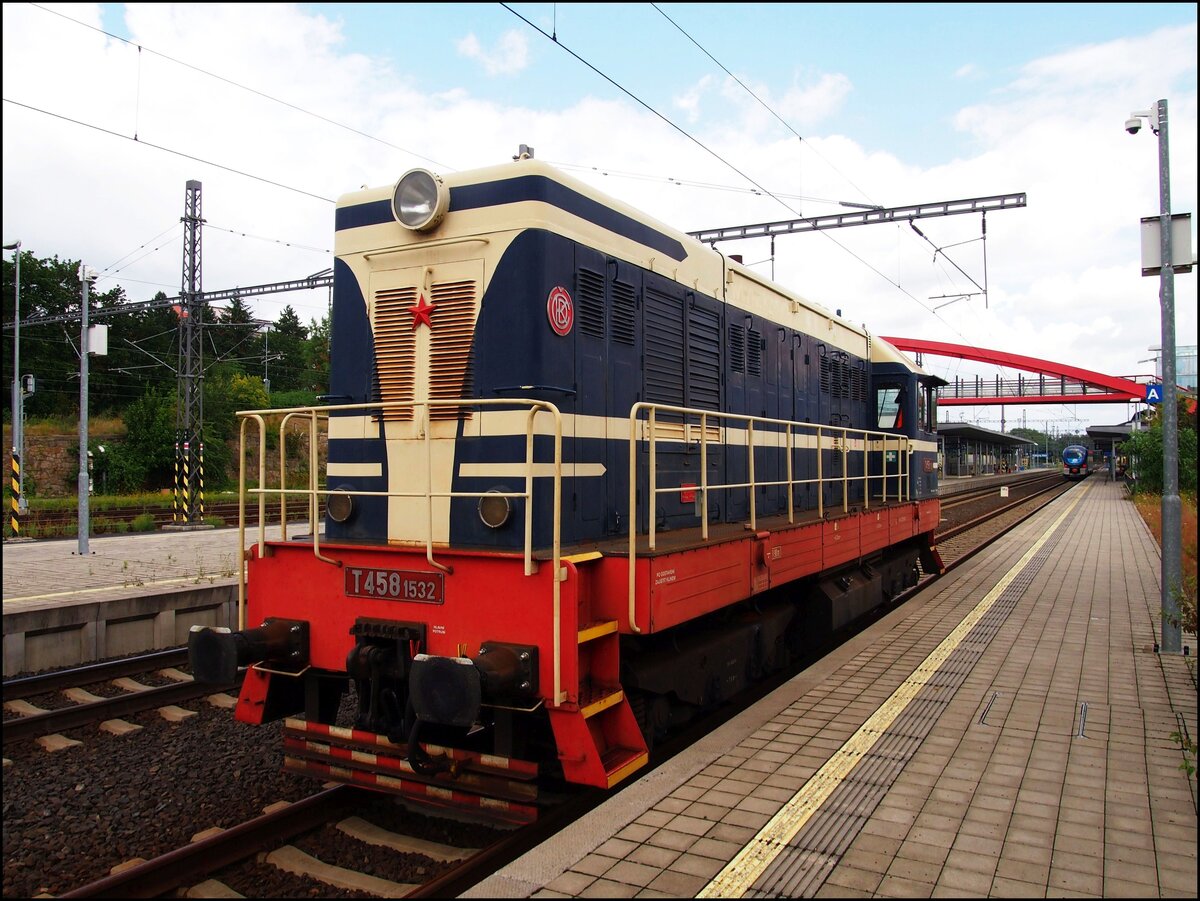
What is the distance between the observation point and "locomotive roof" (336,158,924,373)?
4863mm

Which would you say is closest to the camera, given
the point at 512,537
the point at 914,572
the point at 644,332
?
the point at 512,537

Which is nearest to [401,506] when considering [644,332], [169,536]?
[644,332]

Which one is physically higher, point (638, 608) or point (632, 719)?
point (638, 608)

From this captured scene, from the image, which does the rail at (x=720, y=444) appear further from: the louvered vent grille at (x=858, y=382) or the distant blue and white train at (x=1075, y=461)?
the distant blue and white train at (x=1075, y=461)

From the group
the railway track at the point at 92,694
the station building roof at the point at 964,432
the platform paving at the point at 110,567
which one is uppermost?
the station building roof at the point at 964,432

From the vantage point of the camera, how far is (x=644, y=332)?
5.86 meters

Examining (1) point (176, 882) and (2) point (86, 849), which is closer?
(1) point (176, 882)

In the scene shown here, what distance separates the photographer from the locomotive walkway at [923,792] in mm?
3451

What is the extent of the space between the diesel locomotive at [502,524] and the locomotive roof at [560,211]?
0.06 ft

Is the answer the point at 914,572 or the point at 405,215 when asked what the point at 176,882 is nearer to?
the point at 405,215

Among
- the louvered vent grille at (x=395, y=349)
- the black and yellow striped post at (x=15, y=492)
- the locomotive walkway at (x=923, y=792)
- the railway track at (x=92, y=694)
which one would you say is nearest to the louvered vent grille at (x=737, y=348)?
the locomotive walkway at (x=923, y=792)

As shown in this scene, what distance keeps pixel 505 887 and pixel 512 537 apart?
1.87 m

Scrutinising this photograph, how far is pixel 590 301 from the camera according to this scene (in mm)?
5270

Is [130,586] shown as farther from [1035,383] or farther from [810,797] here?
[1035,383]
